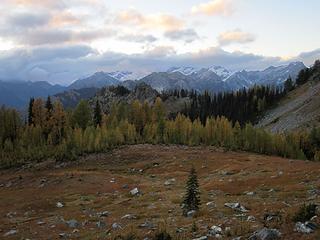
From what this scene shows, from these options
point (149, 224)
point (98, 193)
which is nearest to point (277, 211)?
point (149, 224)

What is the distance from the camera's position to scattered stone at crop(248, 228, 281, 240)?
20641 millimetres

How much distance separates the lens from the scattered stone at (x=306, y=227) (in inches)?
827

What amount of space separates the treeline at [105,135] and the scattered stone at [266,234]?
7694 cm

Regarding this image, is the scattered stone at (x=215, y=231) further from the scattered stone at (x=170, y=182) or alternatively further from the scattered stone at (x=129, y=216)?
the scattered stone at (x=170, y=182)

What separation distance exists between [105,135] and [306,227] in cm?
8863

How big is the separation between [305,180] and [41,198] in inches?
1258

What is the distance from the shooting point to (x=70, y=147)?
101 meters

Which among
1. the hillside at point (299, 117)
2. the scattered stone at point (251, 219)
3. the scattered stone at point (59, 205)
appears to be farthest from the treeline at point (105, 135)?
the scattered stone at point (251, 219)

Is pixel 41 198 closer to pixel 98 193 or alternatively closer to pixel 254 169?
pixel 98 193

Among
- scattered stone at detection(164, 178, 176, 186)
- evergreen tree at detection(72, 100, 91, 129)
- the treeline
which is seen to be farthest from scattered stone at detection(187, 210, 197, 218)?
evergreen tree at detection(72, 100, 91, 129)

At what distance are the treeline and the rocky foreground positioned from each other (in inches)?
514

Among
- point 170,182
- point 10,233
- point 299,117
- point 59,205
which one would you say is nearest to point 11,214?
point 59,205

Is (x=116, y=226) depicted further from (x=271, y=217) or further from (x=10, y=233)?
(x=271, y=217)

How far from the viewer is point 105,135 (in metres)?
107
